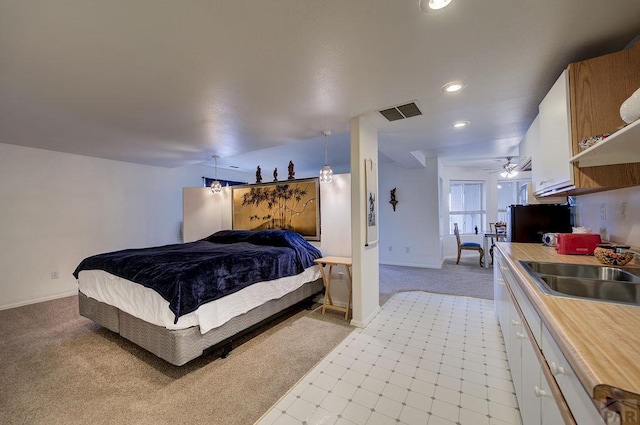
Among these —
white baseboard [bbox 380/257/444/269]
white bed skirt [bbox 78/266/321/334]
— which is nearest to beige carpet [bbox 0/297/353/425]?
white bed skirt [bbox 78/266/321/334]

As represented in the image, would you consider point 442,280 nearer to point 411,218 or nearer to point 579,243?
point 411,218

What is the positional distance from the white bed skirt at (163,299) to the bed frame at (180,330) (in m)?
0.06

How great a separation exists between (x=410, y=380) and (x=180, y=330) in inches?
72.1

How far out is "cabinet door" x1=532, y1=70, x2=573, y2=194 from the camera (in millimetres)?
1652

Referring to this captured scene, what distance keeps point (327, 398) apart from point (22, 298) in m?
4.85

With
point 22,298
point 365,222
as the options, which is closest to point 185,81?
point 365,222

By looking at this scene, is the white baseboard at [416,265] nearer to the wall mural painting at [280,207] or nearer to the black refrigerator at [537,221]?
the black refrigerator at [537,221]

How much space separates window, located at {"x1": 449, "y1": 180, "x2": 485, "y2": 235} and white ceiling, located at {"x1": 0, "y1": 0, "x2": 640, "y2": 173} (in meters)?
4.30

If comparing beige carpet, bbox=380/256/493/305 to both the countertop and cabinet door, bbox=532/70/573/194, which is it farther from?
the countertop

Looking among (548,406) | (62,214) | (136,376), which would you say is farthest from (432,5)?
(62,214)

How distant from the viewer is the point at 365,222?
299 centimetres

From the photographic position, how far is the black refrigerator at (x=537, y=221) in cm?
284

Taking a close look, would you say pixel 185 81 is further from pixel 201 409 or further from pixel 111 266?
pixel 201 409

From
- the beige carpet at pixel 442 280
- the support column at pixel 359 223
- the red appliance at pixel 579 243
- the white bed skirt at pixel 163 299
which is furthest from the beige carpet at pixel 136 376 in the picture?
the red appliance at pixel 579 243
